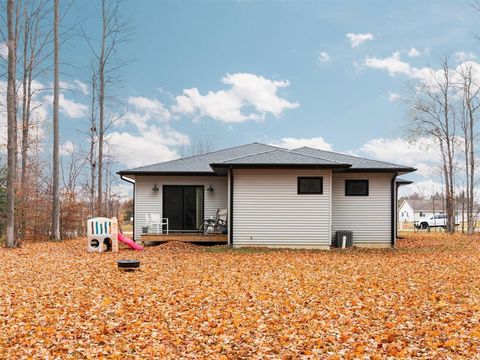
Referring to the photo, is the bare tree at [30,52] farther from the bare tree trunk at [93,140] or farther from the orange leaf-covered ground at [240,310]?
the orange leaf-covered ground at [240,310]

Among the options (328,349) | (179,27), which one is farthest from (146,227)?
(328,349)

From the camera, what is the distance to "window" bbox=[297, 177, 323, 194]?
13836mm

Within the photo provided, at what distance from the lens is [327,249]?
1372cm

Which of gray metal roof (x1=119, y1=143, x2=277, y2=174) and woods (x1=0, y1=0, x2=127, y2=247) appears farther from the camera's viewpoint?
woods (x1=0, y1=0, x2=127, y2=247)

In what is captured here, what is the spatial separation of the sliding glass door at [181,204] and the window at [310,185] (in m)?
4.10

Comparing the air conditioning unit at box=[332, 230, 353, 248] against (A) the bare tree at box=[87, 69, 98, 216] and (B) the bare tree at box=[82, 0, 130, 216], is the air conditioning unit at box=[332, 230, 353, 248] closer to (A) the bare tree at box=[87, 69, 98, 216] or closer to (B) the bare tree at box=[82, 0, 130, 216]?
(A) the bare tree at box=[87, 69, 98, 216]

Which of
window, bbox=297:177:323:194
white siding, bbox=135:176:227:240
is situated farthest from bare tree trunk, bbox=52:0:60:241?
window, bbox=297:177:323:194

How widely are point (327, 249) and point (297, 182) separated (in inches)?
93.0

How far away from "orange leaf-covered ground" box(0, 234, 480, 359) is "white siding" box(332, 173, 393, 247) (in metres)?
4.35

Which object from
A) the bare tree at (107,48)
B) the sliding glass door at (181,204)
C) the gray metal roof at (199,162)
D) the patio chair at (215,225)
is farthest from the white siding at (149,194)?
the bare tree at (107,48)

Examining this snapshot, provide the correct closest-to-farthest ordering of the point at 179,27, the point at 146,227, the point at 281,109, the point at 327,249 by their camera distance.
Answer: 1. the point at 327,249
2. the point at 146,227
3. the point at 179,27
4. the point at 281,109

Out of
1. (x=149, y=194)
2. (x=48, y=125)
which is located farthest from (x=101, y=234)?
(x=48, y=125)

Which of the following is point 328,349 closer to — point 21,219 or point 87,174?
point 21,219

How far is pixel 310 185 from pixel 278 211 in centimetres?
135
